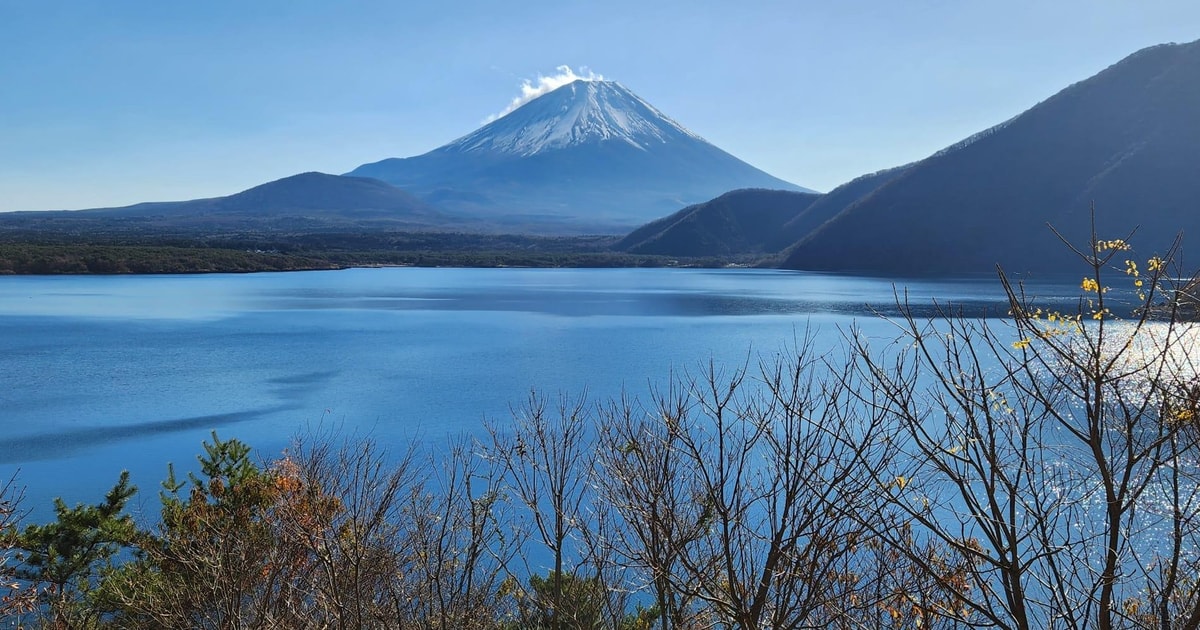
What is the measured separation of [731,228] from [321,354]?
76.2 metres

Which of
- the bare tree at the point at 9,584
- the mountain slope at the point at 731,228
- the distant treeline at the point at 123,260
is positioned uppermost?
the mountain slope at the point at 731,228

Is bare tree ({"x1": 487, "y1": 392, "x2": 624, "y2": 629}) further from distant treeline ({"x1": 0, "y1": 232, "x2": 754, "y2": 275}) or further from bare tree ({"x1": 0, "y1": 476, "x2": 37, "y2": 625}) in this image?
distant treeline ({"x1": 0, "y1": 232, "x2": 754, "y2": 275})

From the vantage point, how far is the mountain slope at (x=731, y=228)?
9319 cm

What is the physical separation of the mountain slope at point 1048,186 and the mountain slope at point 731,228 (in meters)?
16.1

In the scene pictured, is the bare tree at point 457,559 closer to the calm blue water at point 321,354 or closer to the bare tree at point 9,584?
the bare tree at point 9,584

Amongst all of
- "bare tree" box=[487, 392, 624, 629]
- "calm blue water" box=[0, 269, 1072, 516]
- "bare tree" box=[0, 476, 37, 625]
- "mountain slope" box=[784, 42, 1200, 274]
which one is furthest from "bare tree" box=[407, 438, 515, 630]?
"mountain slope" box=[784, 42, 1200, 274]

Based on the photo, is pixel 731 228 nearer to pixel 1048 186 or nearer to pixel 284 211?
pixel 1048 186

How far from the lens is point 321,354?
984 inches

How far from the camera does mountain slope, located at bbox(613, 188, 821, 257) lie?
93188mm

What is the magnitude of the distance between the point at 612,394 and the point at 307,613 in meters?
11.0

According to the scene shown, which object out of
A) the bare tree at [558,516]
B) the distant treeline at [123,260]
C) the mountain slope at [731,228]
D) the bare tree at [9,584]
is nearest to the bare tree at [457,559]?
the bare tree at [558,516]

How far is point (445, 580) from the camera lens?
6.73m

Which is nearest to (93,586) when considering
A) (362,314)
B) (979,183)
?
(362,314)

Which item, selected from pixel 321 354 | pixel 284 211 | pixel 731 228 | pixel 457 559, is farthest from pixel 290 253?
pixel 284 211
